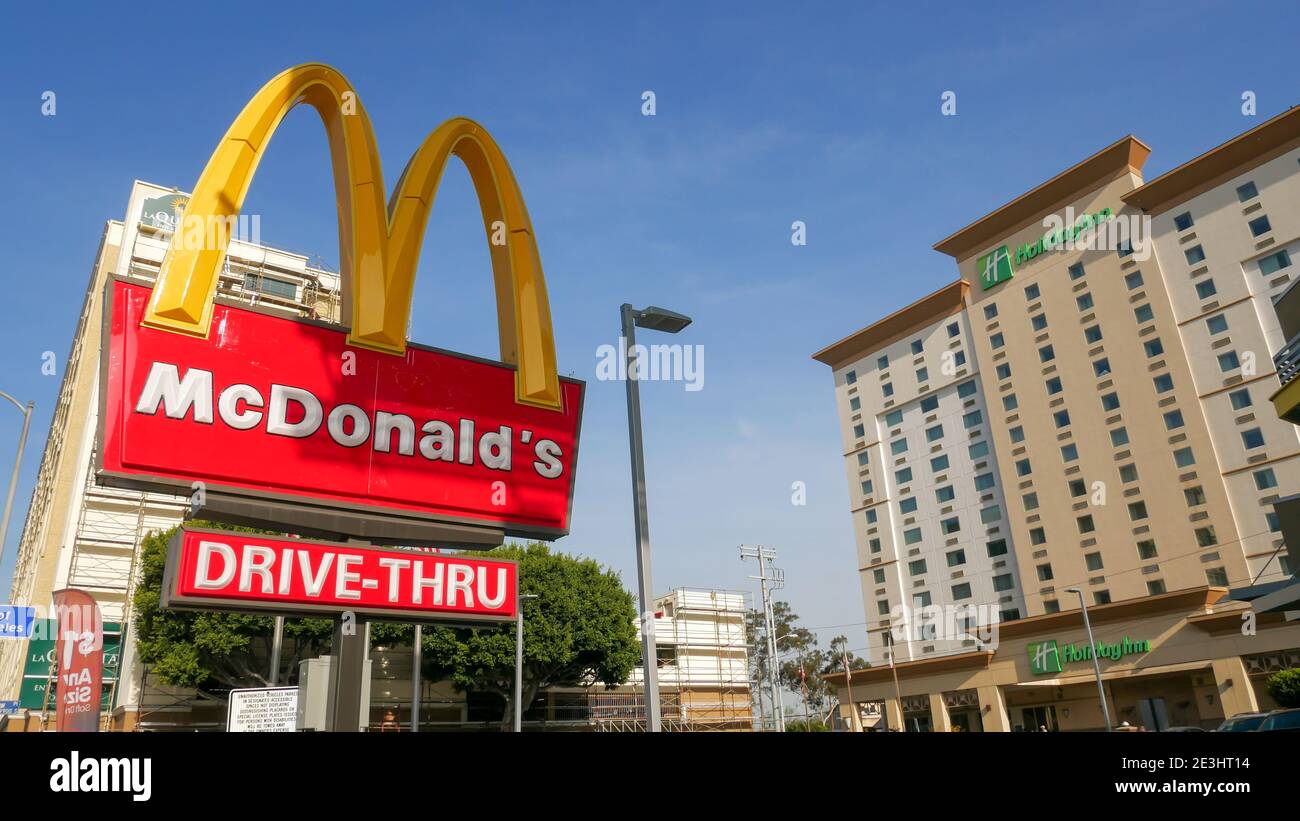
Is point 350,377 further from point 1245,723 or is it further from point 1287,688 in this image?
point 1287,688

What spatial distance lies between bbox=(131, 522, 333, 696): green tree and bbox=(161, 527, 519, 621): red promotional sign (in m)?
29.8

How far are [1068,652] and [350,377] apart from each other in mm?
53123

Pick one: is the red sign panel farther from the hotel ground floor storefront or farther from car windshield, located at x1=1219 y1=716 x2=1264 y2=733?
the hotel ground floor storefront

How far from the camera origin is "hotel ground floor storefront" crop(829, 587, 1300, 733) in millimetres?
44562

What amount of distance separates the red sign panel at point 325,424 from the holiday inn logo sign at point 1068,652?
153ft

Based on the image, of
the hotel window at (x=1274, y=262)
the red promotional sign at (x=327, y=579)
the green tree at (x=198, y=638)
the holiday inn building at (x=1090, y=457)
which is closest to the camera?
the red promotional sign at (x=327, y=579)

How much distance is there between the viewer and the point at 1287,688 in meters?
37.4

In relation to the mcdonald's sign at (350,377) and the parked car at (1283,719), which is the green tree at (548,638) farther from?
the parked car at (1283,719)

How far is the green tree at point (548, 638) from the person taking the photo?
1834 inches

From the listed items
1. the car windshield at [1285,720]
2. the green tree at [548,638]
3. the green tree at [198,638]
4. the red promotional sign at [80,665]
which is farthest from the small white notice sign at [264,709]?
the green tree at [548,638]

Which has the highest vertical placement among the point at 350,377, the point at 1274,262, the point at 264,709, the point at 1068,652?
the point at 1274,262

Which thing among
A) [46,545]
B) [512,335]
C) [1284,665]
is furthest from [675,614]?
[512,335]

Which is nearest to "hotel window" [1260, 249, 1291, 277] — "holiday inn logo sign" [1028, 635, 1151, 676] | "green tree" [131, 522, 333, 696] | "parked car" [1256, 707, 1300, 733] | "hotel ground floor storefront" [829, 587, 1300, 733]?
"hotel ground floor storefront" [829, 587, 1300, 733]

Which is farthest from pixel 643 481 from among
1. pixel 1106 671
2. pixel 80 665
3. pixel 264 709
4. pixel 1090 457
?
pixel 1090 457
